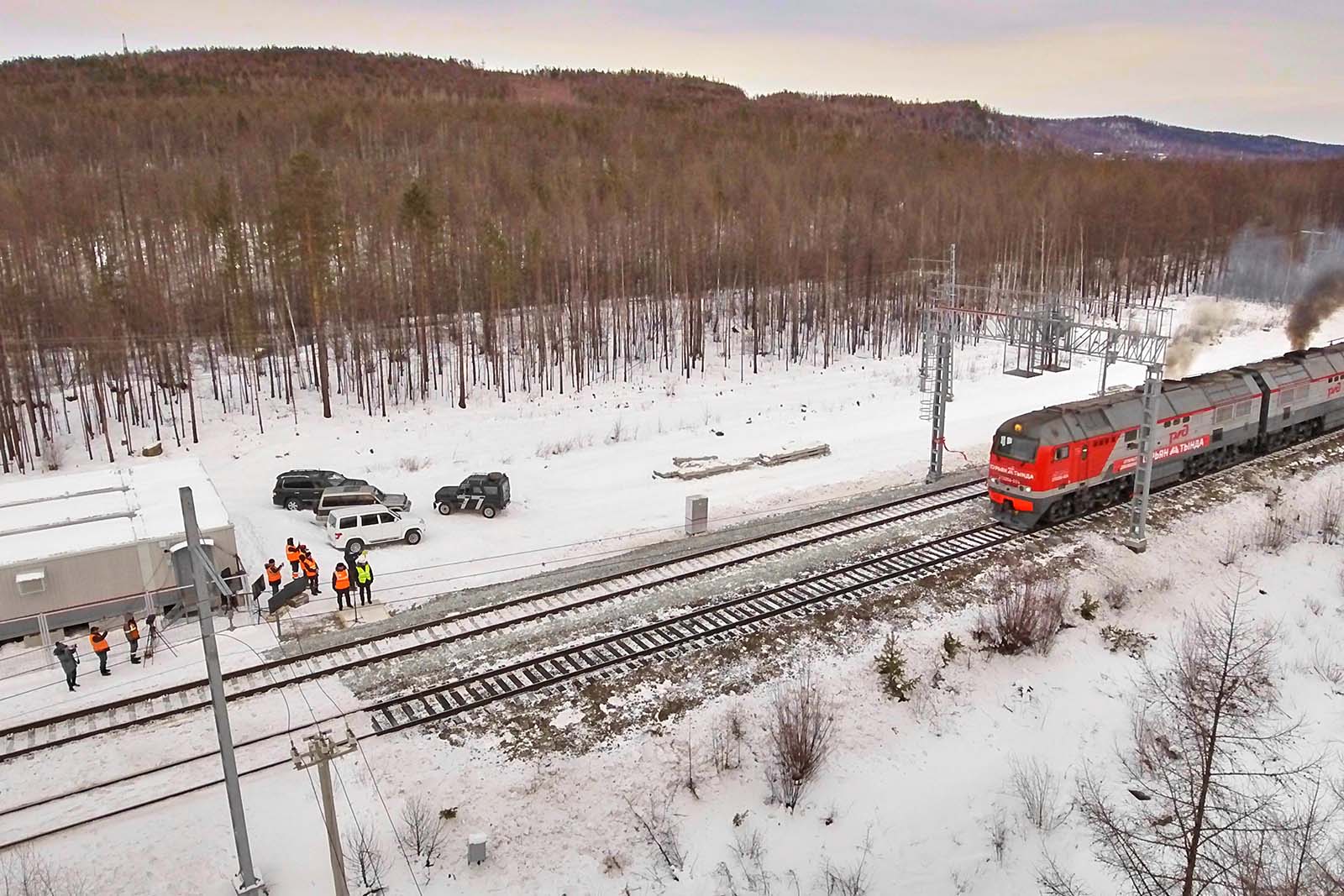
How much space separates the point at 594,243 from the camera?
53.7m

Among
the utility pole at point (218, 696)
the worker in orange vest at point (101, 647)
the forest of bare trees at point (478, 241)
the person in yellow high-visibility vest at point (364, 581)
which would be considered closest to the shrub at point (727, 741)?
the utility pole at point (218, 696)

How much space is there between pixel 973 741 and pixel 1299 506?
61.1ft

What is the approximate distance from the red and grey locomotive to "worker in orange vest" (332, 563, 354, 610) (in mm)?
17286

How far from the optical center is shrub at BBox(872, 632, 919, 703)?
16719 millimetres

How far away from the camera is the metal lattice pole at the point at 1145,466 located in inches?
906

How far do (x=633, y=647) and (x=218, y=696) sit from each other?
349 inches

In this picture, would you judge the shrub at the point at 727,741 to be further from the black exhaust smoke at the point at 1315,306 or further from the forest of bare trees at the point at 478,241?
the black exhaust smoke at the point at 1315,306

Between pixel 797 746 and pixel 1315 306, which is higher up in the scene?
pixel 1315 306

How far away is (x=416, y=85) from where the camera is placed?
397 feet

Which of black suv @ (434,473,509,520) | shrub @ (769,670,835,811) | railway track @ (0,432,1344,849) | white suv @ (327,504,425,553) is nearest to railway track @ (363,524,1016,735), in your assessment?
railway track @ (0,432,1344,849)

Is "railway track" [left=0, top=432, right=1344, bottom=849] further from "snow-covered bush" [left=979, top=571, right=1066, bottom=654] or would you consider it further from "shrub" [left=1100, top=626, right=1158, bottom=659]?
"shrub" [left=1100, top=626, right=1158, bottom=659]

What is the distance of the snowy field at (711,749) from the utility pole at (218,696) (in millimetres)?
688

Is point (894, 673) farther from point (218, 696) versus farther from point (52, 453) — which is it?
point (52, 453)

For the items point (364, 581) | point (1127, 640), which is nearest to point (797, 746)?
point (1127, 640)
